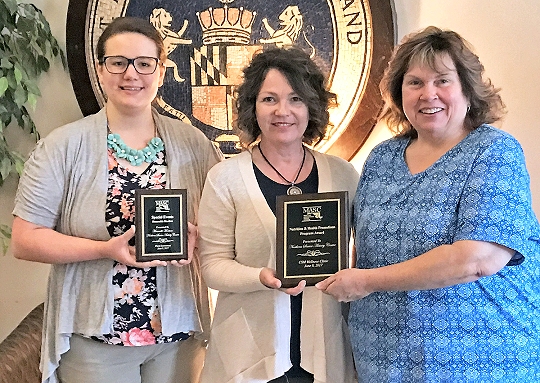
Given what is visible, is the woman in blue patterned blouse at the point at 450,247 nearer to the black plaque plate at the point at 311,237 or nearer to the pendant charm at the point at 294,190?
the black plaque plate at the point at 311,237

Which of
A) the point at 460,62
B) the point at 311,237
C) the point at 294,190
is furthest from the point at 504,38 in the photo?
the point at 311,237

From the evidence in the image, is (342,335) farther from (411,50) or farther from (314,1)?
(314,1)

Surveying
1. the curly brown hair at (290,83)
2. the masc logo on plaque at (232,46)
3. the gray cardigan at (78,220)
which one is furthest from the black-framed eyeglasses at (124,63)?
the masc logo on plaque at (232,46)

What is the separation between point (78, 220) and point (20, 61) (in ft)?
2.50

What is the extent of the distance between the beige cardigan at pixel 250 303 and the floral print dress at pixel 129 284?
0.16 metres

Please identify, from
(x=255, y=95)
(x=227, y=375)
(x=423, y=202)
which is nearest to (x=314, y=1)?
(x=255, y=95)

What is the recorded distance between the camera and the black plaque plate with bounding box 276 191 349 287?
1.32m

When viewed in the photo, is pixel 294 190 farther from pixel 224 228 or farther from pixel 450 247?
pixel 450 247

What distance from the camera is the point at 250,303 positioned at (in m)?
1.48

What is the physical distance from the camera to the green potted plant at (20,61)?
1823 millimetres

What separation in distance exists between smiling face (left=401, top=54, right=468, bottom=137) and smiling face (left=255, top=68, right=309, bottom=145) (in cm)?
31

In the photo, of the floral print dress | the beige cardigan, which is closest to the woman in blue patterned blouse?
the beige cardigan

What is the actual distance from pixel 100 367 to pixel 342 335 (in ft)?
2.14

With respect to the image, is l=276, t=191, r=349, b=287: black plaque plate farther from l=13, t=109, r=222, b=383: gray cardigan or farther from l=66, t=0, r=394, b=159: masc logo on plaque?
l=66, t=0, r=394, b=159: masc logo on plaque
